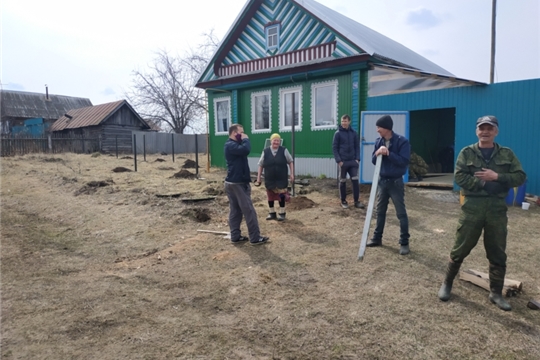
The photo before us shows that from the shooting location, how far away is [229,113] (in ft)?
47.5

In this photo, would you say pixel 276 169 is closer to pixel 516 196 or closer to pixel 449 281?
pixel 449 281

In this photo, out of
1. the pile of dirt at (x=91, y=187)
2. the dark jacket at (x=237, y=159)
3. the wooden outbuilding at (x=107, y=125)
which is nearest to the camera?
the dark jacket at (x=237, y=159)

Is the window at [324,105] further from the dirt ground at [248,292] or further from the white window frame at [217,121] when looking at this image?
the dirt ground at [248,292]

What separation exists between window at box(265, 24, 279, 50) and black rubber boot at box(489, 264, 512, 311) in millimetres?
11516

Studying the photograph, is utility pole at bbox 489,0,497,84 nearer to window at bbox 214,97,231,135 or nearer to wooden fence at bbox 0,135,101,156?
window at bbox 214,97,231,135

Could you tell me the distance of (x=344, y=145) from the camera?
7020 millimetres

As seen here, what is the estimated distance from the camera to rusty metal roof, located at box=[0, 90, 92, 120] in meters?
38.0

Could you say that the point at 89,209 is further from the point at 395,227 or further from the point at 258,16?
the point at 258,16

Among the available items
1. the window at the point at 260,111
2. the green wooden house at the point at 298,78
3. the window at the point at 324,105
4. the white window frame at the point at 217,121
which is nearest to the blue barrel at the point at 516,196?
the green wooden house at the point at 298,78

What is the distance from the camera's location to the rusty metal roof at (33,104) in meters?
38.0

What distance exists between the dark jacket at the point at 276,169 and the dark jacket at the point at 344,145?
1276mm

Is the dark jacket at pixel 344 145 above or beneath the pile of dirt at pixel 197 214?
above

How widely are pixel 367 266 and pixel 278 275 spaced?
105 centimetres

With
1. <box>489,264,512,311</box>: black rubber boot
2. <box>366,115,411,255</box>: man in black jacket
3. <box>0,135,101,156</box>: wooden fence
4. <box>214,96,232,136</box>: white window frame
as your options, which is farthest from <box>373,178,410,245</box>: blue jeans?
<box>0,135,101,156</box>: wooden fence
